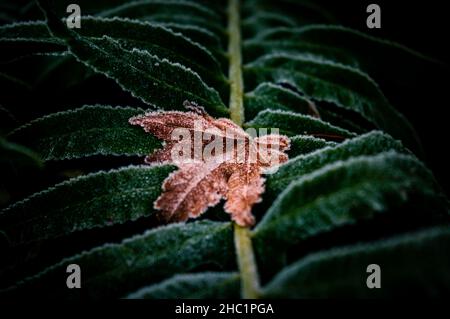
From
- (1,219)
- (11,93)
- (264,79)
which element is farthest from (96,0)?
(1,219)

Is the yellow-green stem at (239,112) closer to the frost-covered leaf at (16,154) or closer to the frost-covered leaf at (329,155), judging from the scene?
the frost-covered leaf at (329,155)

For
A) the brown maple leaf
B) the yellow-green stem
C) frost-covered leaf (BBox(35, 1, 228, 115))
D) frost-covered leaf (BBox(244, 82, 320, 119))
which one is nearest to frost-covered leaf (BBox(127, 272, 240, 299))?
the yellow-green stem

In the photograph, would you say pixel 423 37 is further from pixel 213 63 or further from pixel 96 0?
pixel 96 0

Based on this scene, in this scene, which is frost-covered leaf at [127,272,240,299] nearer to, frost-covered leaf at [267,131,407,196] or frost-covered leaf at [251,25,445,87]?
frost-covered leaf at [267,131,407,196]

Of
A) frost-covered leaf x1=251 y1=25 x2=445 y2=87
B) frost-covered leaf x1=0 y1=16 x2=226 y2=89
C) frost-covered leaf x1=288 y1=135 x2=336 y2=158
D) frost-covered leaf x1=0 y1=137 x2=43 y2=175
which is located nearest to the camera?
frost-covered leaf x1=0 y1=137 x2=43 y2=175

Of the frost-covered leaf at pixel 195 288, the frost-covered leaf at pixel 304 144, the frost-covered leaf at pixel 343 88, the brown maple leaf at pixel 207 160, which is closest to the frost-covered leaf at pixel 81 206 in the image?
the brown maple leaf at pixel 207 160
